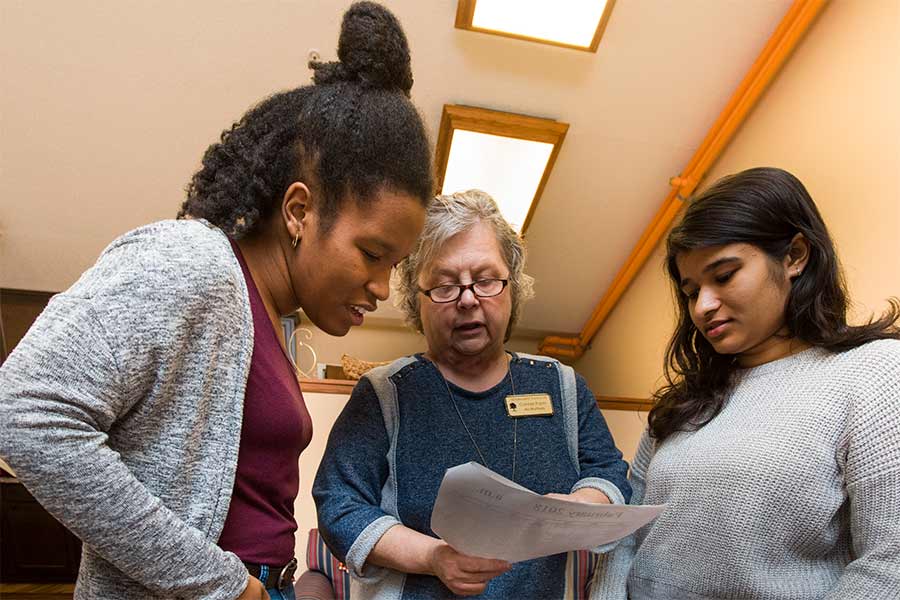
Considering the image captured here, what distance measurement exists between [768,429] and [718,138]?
1.76 m

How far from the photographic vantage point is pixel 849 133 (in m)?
1.90

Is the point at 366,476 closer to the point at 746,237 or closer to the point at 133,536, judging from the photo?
the point at 133,536

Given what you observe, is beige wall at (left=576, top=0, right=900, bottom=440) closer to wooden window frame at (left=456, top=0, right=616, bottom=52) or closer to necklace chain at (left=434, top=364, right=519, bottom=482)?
wooden window frame at (left=456, top=0, right=616, bottom=52)

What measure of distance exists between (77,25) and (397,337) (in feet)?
7.13

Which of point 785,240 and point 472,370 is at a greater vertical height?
point 785,240

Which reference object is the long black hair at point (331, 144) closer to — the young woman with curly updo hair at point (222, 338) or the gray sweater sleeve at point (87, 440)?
the young woman with curly updo hair at point (222, 338)

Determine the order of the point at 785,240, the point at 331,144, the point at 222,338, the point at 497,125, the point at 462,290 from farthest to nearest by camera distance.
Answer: the point at 497,125 → the point at 462,290 → the point at 785,240 → the point at 331,144 → the point at 222,338

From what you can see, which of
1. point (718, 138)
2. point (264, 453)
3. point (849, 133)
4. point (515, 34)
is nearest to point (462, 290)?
point (264, 453)

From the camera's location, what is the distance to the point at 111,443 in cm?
64

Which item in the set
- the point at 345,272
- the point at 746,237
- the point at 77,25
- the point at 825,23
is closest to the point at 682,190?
the point at 825,23

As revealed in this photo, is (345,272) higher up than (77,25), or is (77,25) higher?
(77,25)

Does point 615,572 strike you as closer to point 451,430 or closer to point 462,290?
point 451,430

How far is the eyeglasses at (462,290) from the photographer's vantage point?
1.25 meters

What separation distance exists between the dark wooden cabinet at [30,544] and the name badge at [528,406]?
10.2 feet
